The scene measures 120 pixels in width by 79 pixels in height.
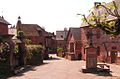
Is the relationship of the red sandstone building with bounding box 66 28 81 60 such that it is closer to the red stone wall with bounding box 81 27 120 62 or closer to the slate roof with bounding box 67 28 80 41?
the slate roof with bounding box 67 28 80 41

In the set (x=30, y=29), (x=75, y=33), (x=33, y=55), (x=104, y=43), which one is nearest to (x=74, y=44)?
(x=75, y=33)

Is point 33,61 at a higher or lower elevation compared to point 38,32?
lower

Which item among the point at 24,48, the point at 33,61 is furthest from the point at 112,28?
the point at 33,61

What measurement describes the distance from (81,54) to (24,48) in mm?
23926

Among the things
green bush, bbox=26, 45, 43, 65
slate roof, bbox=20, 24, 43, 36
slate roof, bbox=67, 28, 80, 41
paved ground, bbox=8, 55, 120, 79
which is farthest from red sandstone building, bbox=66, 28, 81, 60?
paved ground, bbox=8, 55, 120, 79

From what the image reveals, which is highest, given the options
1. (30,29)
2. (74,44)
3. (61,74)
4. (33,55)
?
(30,29)

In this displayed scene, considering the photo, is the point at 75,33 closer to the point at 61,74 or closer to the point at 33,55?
the point at 33,55

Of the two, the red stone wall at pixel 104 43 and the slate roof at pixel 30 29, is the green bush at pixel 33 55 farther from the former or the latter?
the slate roof at pixel 30 29

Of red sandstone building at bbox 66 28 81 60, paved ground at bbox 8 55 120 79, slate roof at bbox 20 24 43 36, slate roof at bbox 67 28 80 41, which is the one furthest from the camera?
slate roof at bbox 20 24 43 36

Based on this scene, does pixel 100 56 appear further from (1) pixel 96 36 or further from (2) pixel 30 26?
(2) pixel 30 26

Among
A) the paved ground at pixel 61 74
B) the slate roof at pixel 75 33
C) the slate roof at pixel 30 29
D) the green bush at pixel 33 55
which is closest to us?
the paved ground at pixel 61 74

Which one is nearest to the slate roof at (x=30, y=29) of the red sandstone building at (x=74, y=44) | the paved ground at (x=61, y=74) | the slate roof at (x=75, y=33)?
the red sandstone building at (x=74, y=44)

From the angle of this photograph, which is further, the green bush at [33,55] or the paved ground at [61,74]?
the green bush at [33,55]

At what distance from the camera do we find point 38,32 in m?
65.5
